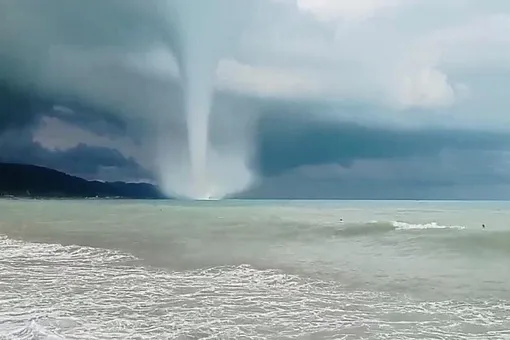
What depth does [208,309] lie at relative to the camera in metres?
10.2

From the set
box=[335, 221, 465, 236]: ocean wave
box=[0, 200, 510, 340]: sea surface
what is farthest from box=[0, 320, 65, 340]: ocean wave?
box=[335, 221, 465, 236]: ocean wave

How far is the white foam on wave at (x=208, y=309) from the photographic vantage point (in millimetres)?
8602

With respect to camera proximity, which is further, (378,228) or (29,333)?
(378,228)

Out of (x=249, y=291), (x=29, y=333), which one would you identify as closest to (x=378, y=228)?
(x=249, y=291)

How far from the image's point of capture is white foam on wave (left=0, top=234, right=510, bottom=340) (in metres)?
8.60

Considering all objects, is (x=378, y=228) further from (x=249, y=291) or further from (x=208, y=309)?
(x=208, y=309)

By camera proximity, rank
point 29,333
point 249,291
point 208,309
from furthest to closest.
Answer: point 249,291, point 208,309, point 29,333

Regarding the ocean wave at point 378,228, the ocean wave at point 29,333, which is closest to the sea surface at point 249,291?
the ocean wave at point 29,333

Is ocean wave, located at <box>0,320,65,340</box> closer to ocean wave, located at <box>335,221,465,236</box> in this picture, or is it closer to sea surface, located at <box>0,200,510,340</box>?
sea surface, located at <box>0,200,510,340</box>

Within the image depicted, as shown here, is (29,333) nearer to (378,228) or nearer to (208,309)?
(208,309)

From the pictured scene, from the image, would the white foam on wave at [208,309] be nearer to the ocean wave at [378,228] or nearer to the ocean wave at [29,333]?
the ocean wave at [29,333]

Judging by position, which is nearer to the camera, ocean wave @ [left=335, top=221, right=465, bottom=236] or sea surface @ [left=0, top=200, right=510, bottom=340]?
sea surface @ [left=0, top=200, right=510, bottom=340]

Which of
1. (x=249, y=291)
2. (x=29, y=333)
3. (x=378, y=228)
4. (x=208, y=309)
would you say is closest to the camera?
(x=29, y=333)

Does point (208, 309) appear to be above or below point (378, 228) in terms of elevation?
below
